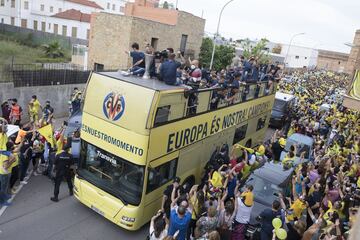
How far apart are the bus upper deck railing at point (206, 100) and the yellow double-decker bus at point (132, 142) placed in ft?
0.09

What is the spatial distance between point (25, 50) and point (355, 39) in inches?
1695

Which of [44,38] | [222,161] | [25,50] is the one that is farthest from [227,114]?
[44,38]

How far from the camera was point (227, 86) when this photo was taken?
1134cm

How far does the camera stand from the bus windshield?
7820 millimetres

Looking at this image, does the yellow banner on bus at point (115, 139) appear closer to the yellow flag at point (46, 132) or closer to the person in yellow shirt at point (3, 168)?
the person in yellow shirt at point (3, 168)

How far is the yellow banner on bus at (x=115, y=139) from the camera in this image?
754 centimetres

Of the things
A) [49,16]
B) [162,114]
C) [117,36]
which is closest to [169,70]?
[162,114]

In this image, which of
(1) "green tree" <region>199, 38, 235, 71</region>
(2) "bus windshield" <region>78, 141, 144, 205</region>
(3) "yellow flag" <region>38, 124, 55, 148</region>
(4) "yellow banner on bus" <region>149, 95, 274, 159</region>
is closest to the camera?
(2) "bus windshield" <region>78, 141, 144, 205</region>

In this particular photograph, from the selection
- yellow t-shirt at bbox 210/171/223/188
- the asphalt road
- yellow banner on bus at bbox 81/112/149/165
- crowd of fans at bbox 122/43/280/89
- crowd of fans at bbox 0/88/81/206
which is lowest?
the asphalt road

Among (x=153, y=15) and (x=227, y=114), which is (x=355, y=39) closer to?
(x=153, y=15)

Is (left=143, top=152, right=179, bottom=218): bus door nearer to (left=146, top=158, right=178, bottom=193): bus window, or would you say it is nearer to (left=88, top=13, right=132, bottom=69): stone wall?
(left=146, top=158, right=178, bottom=193): bus window

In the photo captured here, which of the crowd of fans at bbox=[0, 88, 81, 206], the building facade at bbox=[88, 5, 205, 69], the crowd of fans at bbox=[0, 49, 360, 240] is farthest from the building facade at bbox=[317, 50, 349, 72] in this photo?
the crowd of fans at bbox=[0, 88, 81, 206]

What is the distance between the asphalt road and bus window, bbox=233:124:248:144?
5.87m

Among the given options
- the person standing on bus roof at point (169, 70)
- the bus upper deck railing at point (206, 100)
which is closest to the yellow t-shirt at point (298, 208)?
the bus upper deck railing at point (206, 100)
